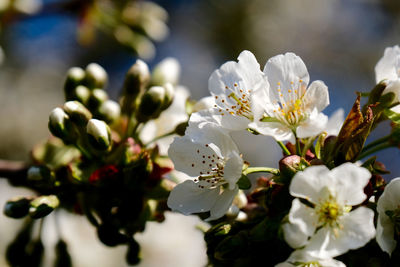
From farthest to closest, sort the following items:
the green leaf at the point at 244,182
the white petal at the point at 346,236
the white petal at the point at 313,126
Answer: the green leaf at the point at 244,182 < the white petal at the point at 313,126 < the white petal at the point at 346,236

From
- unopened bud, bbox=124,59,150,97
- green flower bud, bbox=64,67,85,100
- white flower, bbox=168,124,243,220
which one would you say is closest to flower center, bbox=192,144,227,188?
white flower, bbox=168,124,243,220

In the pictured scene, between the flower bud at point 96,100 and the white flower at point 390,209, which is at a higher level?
the white flower at point 390,209

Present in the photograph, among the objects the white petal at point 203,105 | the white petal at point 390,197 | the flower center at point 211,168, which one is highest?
the white petal at point 390,197

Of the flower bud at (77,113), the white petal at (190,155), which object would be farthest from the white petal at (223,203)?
the flower bud at (77,113)

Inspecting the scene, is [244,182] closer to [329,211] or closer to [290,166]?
[290,166]

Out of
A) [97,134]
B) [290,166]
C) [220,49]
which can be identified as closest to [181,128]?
[97,134]

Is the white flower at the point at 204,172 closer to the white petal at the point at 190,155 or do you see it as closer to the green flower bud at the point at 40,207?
the white petal at the point at 190,155
